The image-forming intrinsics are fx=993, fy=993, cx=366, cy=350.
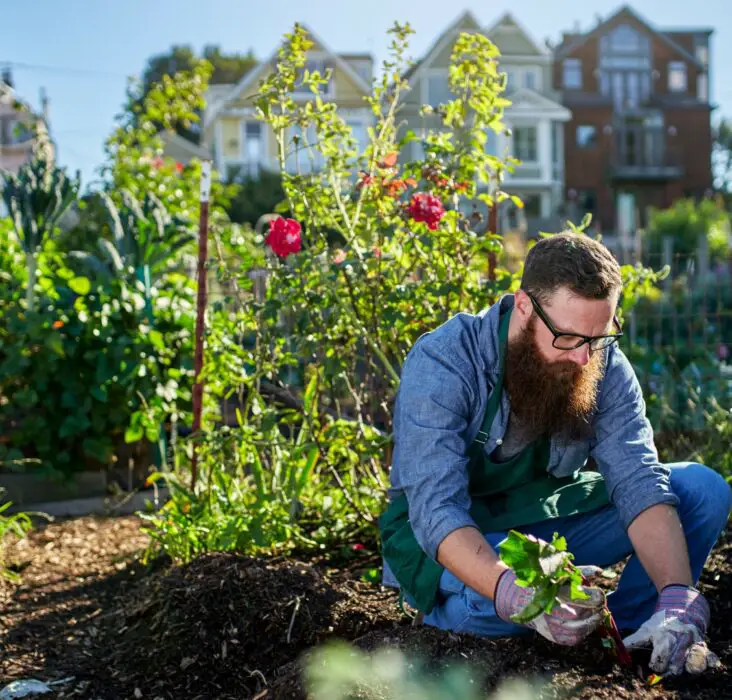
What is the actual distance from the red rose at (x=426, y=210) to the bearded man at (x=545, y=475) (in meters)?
0.82

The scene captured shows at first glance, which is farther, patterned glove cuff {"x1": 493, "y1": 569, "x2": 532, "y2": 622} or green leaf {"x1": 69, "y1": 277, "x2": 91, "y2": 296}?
green leaf {"x1": 69, "y1": 277, "x2": 91, "y2": 296}

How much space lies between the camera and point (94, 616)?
10.9 feet

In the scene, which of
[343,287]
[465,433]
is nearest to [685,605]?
[465,433]

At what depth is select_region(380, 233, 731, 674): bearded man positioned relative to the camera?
2.16m

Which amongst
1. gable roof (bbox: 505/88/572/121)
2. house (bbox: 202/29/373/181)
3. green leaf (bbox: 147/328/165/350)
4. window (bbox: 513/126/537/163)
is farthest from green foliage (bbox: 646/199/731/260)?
green leaf (bbox: 147/328/165/350)

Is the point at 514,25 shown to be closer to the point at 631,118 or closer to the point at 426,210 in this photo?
the point at 631,118

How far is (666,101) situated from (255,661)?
35797mm

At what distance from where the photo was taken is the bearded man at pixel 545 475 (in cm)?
216

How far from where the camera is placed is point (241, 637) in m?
2.73

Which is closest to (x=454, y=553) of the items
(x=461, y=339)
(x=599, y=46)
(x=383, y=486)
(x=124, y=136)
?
(x=461, y=339)

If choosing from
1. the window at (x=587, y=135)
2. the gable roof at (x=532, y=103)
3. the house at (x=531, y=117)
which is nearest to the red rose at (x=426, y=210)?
the house at (x=531, y=117)

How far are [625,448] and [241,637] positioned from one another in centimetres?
116

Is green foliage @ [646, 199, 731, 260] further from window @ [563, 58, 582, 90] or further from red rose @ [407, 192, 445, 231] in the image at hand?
red rose @ [407, 192, 445, 231]

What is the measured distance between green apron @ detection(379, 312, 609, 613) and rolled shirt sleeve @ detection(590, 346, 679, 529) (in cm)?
12
